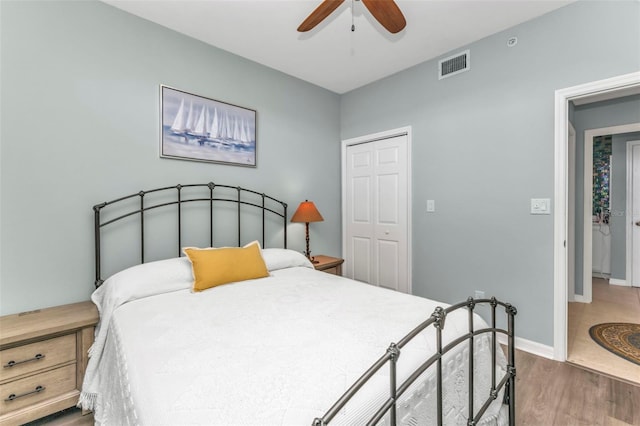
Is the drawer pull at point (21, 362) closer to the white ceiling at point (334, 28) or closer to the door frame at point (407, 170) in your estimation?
the white ceiling at point (334, 28)

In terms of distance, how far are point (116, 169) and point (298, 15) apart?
1.83m

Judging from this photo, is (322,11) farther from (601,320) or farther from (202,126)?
(601,320)

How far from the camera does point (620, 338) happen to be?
8.67 ft

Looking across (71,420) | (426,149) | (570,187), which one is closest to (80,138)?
(71,420)

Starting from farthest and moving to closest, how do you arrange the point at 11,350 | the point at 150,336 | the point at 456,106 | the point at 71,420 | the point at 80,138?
the point at 456,106 < the point at 80,138 < the point at 71,420 < the point at 11,350 < the point at 150,336

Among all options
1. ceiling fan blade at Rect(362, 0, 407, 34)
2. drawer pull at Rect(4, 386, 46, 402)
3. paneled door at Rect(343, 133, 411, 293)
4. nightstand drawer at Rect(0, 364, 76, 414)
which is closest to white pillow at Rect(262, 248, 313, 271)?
paneled door at Rect(343, 133, 411, 293)

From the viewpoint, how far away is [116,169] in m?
2.24

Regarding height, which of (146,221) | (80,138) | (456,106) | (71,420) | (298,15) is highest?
(298,15)

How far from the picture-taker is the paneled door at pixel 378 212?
10.9 ft

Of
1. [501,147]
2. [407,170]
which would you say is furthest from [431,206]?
[501,147]

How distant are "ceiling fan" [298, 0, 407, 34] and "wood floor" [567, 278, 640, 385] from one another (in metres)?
2.77

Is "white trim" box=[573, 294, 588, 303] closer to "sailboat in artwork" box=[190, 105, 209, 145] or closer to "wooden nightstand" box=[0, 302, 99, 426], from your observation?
"sailboat in artwork" box=[190, 105, 209, 145]

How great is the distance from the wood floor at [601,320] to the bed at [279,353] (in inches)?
50.1

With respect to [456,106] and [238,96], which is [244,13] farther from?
[456,106]
